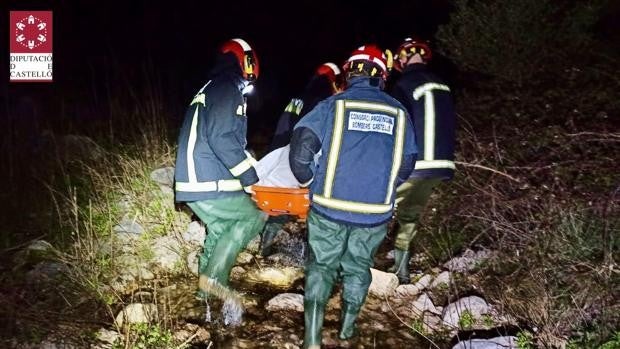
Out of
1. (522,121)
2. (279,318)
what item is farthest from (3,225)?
(522,121)

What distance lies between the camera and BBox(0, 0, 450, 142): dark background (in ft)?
35.2

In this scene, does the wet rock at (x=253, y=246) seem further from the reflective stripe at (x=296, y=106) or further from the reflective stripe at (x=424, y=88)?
the reflective stripe at (x=424, y=88)

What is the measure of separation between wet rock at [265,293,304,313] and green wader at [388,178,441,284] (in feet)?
2.90

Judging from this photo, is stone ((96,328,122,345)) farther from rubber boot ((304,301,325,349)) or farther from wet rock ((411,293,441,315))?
wet rock ((411,293,441,315))

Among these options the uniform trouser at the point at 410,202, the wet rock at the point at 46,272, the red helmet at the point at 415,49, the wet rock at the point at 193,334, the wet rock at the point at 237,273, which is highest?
the red helmet at the point at 415,49

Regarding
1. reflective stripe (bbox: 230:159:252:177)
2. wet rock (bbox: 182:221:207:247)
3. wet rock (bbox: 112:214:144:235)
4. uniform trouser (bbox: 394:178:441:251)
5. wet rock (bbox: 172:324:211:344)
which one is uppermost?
reflective stripe (bbox: 230:159:252:177)

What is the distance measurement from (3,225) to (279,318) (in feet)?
8.30

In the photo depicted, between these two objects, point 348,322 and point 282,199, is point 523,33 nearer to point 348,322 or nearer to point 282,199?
point 282,199

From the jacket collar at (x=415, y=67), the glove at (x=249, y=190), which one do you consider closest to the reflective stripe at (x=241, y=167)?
the glove at (x=249, y=190)

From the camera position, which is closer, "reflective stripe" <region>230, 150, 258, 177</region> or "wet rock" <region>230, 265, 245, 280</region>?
"reflective stripe" <region>230, 150, 258, 177</region>

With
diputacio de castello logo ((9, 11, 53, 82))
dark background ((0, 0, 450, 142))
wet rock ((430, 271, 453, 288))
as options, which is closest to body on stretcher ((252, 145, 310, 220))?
wet rock ((430, 271, 453, 288))

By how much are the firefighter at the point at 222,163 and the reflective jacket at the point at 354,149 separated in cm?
44

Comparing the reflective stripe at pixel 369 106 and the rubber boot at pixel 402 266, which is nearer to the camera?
the reflective stripe at pixel 369 106

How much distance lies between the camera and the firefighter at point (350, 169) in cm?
296
